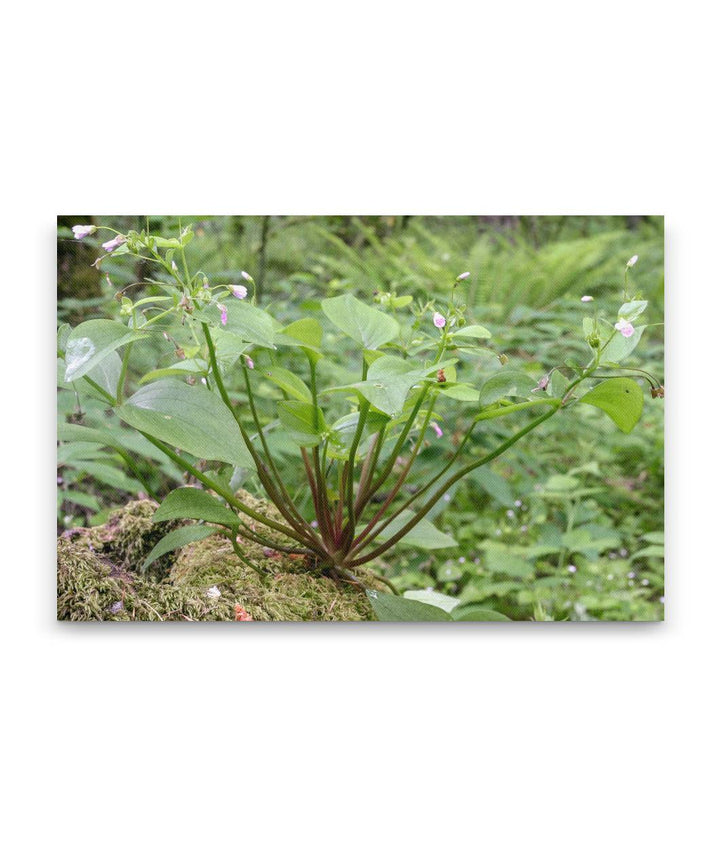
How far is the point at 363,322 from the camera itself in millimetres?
1204

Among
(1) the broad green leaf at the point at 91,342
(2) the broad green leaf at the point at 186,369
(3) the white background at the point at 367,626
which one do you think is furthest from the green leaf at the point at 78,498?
(1) the broad green leaf at the point at 91,342

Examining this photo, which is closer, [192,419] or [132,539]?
[192,419]

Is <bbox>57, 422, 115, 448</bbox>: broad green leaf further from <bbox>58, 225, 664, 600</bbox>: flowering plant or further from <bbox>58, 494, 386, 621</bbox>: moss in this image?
<bbox>58, 494, 386, 621</bbox>: moss

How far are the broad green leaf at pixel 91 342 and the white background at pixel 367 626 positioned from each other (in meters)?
0.49

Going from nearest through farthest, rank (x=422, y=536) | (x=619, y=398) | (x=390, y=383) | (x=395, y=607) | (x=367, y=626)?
(x=390, y=383) < (x=619, y=398) < (x=395, y=607) < (x=422, y=536) < (x=367, y=626)

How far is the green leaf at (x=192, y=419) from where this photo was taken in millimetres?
1084

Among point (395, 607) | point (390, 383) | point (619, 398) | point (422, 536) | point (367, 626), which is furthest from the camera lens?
point (367, 626)

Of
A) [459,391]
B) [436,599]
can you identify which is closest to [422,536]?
[436,599]

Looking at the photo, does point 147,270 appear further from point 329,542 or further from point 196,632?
point 329,542

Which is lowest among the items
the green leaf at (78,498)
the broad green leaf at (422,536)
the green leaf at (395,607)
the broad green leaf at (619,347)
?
the green leaf at (395,607)

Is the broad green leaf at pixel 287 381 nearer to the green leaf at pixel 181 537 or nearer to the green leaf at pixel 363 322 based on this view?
the green leaf at pixel 363 322

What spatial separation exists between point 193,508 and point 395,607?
1.12 ft

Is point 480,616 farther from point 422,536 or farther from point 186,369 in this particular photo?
point 186,369
